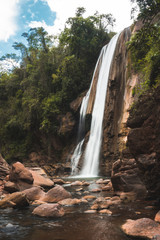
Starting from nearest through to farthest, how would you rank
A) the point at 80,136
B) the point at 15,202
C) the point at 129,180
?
the point at 15,202
the point at 129,180
the point at 80,136

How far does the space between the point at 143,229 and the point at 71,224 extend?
1.66 m

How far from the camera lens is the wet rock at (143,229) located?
3679mm

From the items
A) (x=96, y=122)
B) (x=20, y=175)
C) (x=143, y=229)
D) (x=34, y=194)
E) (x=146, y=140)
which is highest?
(x=96, y=122)

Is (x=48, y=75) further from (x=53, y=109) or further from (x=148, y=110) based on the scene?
(x=148, y=110)

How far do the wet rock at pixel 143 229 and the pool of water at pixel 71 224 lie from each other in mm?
150

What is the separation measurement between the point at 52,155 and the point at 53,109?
16.8 feet

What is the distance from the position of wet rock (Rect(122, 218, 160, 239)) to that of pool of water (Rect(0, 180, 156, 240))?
15 centimetres

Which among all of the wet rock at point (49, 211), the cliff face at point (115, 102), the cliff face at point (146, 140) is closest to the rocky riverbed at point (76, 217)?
the wet rock at point (49, 211)

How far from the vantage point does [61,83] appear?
83.4ft

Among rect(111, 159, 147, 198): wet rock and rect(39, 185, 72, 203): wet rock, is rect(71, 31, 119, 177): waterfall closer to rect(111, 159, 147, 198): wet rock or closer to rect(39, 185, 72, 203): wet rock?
rect(111, 159, 147, 198): wet rock

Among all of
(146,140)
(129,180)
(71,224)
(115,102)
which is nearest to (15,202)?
(71,224)

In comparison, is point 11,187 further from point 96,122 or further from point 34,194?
point 96,122

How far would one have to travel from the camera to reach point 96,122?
61.1ft

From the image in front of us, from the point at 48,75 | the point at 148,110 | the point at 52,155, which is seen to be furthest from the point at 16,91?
the point at 148,110
